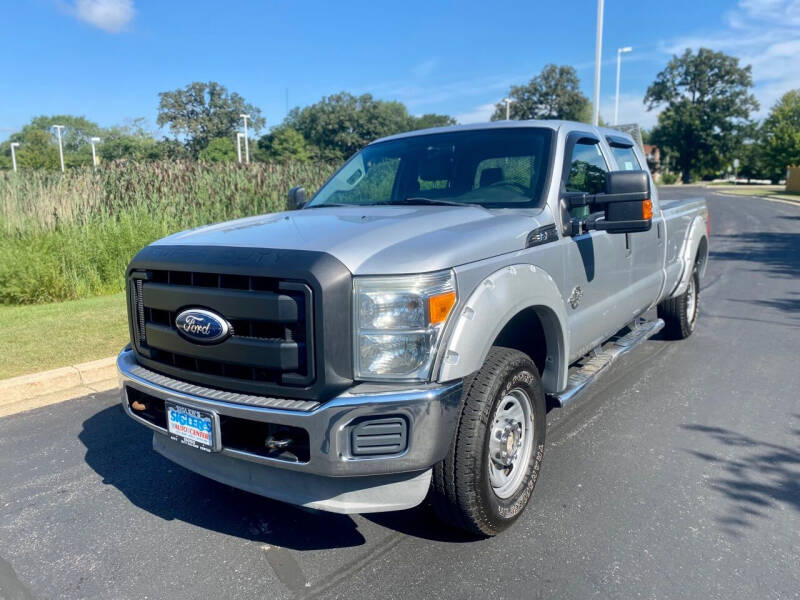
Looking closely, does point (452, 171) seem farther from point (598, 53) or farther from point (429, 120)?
Result: point (429, 120)

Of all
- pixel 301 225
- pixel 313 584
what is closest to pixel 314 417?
pixel 313 584

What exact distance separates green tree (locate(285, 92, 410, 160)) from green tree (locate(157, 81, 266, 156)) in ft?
30.8

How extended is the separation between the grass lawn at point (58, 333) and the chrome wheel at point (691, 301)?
19.1 feet

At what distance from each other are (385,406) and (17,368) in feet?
14.7

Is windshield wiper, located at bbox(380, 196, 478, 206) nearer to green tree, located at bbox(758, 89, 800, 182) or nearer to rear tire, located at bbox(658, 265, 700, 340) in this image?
rear tire, located at bbox(658, 265, 700, 340)

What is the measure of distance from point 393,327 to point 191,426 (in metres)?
1.05

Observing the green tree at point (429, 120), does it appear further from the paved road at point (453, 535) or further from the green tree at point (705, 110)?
the paved road at point (453, 535)

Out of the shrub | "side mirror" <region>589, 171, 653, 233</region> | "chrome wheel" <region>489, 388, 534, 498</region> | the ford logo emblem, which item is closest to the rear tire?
"side mirror" <region>589, 171, 653, 233</region>

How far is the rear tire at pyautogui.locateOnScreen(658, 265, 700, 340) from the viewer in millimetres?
6254

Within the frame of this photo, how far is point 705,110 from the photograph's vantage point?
75438 millimetres

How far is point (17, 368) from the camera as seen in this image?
5.40 metres

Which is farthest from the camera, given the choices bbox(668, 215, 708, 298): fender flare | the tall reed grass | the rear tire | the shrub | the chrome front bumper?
the shrub

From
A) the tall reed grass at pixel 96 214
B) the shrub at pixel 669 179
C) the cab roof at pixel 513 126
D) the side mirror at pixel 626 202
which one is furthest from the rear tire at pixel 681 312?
the shrub at pixel 669 179

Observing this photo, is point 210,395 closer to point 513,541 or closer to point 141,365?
point 141,365
